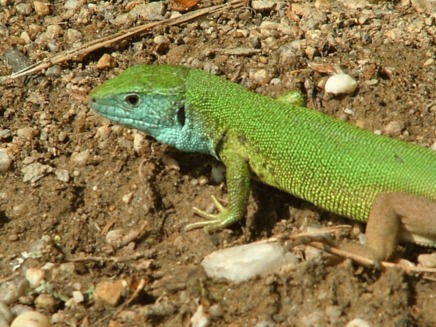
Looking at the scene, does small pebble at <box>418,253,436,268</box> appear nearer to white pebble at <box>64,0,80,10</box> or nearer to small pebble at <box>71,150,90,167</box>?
small pebble at <box>71,150,90,167</box>

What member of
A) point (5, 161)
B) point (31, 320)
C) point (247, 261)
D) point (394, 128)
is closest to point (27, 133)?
point (5, 161)

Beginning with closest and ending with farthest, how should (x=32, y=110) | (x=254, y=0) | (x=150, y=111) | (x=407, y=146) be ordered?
(x=407, y=146) < (x=150, y=111) < (x=32, y=110) < (x=254, y=0)

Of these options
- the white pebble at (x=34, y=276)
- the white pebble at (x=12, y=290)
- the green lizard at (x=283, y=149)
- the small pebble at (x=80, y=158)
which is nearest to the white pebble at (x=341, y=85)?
the green lizard at (x=283, y=149)

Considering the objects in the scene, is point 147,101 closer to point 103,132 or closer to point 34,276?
point 103,132

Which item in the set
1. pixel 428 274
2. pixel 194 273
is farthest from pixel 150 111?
pixel 428 274

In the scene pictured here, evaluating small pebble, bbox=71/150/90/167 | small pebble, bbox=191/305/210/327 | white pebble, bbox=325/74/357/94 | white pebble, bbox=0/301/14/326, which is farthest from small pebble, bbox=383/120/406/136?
white pebble, bbox=0/301/14/326

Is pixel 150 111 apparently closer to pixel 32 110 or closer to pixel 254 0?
pixel 32 110
